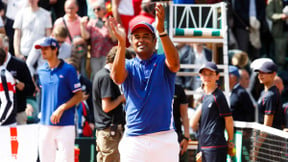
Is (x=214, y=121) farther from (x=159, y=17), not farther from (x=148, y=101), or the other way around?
(x=159, y=17)

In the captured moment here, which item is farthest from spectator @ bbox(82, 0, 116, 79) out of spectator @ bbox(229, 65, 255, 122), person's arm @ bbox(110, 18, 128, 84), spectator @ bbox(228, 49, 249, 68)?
person's arm @ bbox(110, 18, 128, 84)

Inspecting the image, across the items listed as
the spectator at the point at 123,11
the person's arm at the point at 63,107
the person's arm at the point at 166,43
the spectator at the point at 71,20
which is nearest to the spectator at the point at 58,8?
the spectator at the point at 71,20

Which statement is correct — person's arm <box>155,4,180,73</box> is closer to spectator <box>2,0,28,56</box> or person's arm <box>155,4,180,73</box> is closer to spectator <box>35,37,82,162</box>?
spectator <box>35,37,82,162</box>

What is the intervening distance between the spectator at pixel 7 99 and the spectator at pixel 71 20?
385 cm

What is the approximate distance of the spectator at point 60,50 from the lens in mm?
11031

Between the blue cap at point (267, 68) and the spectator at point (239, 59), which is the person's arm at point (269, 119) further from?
the spectator at point (239, 59)

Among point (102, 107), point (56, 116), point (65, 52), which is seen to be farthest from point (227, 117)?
point (65, 52)

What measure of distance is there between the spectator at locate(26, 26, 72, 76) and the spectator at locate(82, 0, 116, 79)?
0.50m

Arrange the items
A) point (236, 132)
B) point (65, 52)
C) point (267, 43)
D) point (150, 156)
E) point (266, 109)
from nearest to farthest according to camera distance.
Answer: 1. point (150, 156)
2. point (266, 109)
3. point (236, 132)
4. point (65, 52)
5. point (267, 43)

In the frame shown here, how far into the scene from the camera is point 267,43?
1387 centimetres

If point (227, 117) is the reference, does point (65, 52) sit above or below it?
above

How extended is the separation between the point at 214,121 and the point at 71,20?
18.2 ft

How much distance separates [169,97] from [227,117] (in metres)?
1.90

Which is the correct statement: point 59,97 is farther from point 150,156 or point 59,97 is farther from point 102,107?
point 150,156
